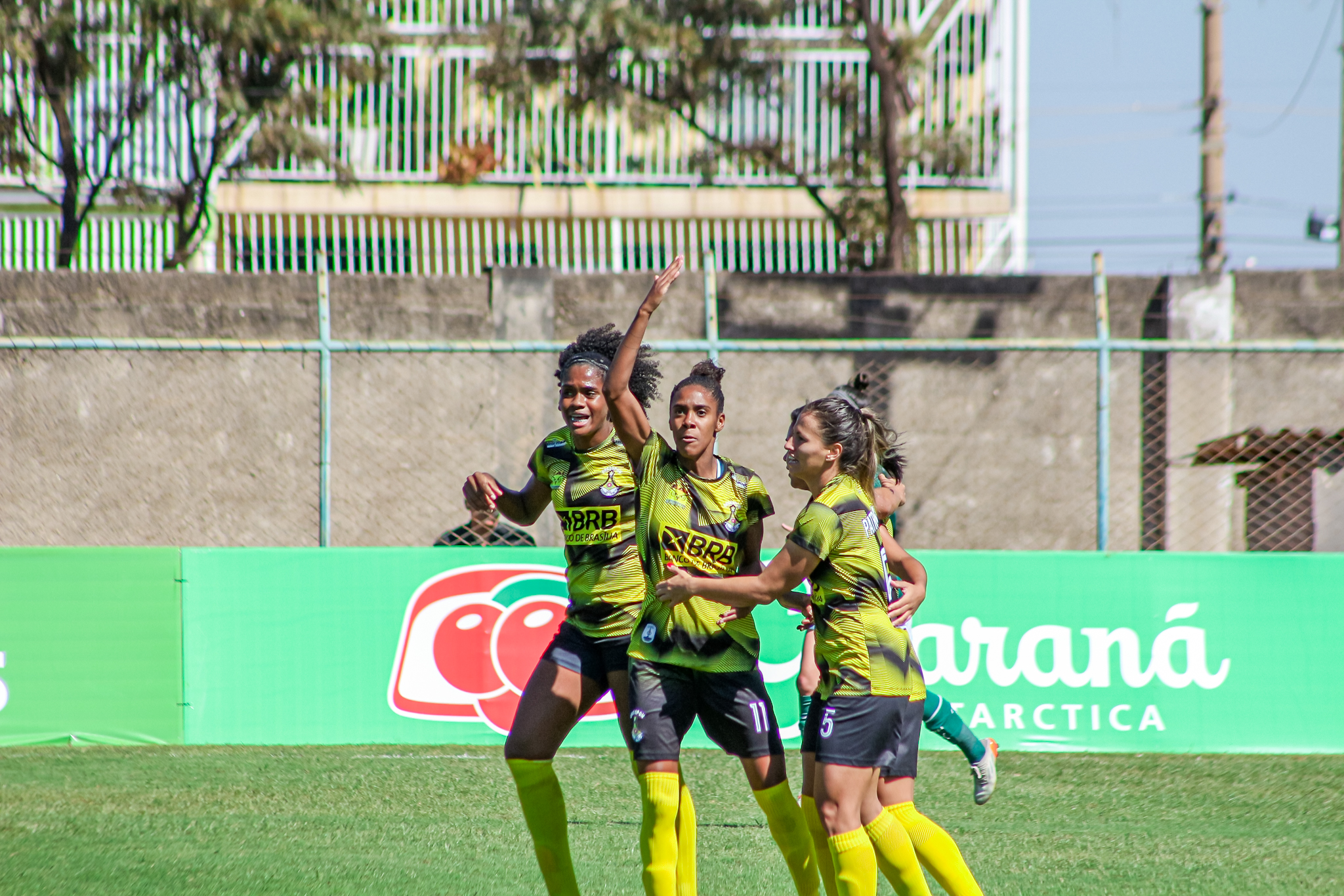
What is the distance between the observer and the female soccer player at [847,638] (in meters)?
4.39

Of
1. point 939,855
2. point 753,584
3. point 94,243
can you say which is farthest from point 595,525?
point 94,243

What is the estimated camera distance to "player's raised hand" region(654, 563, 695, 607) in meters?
4.39

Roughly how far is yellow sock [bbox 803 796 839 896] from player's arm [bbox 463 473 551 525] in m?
1.64

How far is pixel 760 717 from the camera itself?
4.77 metres

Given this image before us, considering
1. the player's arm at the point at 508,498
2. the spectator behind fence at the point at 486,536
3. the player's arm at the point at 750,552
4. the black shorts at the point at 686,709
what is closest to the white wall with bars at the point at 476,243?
the spectator behind fence at the point at 486,536

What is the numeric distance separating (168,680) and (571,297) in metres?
5.99

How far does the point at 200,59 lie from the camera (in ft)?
50.1

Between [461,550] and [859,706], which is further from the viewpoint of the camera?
[461,550]

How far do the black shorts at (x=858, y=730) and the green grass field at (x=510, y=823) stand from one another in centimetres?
125

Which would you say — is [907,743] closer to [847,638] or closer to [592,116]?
[847,638]

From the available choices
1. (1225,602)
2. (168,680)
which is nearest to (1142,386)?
(1225,602)

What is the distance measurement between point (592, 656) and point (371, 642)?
3.73 metres

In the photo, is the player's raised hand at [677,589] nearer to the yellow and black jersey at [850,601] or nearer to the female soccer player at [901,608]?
the yellow and black jersey at [850,601]

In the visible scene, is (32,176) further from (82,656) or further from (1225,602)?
(1225,602)
